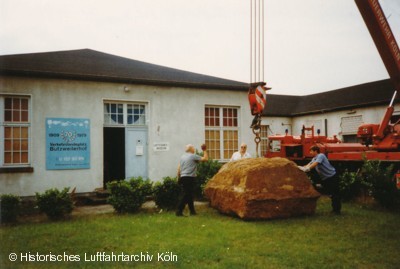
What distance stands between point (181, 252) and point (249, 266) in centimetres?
126

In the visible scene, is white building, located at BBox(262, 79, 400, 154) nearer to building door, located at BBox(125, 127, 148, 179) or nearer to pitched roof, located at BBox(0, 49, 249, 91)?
pitched roof, located at BBox(0, 49, 249, 91)

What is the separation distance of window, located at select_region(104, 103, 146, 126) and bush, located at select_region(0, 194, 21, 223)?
428 cm

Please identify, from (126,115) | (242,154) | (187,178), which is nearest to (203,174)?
(242,154)

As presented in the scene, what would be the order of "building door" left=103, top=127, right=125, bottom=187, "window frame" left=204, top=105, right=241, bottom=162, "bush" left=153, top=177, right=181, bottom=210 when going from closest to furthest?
"bush" left=153, top=177, right=181, bottom=210, "building door" left=103, top=127, right=125, bottom=187, "window frame" left=204, top=105, right=241, bottom=162

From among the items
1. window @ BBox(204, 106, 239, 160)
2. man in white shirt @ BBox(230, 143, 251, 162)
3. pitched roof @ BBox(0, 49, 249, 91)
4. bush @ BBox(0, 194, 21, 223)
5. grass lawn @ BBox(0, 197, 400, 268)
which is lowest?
grass lawn @ BBox(0, 197, 400, 268)

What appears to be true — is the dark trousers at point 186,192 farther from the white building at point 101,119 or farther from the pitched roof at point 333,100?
the pitched roof at point 333,100

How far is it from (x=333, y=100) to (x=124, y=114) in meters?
17.7

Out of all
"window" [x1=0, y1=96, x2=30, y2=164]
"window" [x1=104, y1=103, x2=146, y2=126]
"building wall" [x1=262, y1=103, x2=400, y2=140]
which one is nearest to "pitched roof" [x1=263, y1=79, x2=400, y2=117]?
"building wall" [x1=262, y1=103, x2=400, y2=140]

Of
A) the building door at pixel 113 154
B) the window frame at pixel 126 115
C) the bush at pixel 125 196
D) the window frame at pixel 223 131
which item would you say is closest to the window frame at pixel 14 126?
the window frame at pixel 126 115

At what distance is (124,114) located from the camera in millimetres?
12523

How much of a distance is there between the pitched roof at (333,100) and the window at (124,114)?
12841mm

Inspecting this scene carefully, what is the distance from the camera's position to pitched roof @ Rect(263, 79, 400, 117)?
2108 centimetres

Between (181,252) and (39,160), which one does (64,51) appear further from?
(181,252)

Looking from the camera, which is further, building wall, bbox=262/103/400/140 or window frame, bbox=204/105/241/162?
building wall, bbox=262/103/400/140
